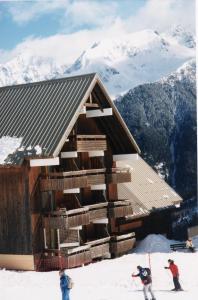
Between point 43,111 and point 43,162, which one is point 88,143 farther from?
point 43,162

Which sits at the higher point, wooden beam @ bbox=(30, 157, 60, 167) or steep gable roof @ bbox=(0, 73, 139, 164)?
steep gable roof @ bbox=(0, 73, 139, 164)

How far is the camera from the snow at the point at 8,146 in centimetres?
1725

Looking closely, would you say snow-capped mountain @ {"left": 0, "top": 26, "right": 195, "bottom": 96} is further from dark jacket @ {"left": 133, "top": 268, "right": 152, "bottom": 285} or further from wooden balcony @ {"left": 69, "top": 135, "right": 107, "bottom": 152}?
dark jacket @ {"left": 133, "top": 268, "right": 152, "bottom": 285}

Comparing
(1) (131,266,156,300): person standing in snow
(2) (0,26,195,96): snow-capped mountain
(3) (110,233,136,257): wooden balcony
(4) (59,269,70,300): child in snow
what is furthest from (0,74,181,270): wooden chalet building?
(4) (59,269,70,300): child in snow

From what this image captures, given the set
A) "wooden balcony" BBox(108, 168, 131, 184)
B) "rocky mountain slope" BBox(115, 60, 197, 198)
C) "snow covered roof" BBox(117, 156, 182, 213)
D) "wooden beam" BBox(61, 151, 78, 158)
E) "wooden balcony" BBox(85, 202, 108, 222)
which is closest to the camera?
"wooden beam" BBox(61, 151, 78, 158)

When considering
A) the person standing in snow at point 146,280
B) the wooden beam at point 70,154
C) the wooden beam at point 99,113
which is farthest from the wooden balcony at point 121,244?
the person standing in snow at point 146,280

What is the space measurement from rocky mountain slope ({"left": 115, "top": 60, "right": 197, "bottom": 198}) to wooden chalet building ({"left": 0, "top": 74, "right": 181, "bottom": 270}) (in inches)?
169

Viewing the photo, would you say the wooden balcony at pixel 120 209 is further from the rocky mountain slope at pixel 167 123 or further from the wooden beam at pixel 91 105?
the rocky mountain slope at pixel 167 123

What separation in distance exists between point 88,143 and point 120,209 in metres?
2.72

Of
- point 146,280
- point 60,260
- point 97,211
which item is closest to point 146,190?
point 97,211

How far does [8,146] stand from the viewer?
57.2 ft

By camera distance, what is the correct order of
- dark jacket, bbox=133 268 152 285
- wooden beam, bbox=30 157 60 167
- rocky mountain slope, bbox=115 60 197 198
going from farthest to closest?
1. rocky mountain slope, bbox=115 60 197 198
2. wooden beam, bbox=30 157 60 167
3. dark jacket, bbox=133 268 152 285

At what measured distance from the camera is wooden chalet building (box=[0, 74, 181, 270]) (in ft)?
57.3

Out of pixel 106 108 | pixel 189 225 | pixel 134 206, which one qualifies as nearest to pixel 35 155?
pixel 106 108
